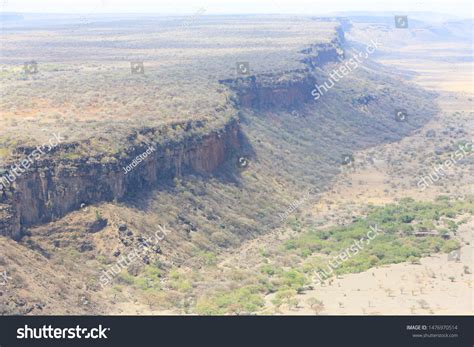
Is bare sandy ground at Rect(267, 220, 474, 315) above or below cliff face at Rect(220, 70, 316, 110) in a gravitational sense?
below

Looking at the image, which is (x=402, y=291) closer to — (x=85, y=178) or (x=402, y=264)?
(x=402, y=264)

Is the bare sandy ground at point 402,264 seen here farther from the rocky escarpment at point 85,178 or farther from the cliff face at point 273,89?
the rocky escarpment at point 85,178

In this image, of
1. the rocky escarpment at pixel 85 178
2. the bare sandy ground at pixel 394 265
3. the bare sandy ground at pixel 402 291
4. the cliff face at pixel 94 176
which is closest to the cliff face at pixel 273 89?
the bare sandy ground at pixel 394 265

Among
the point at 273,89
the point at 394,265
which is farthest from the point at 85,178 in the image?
the point at 273,89

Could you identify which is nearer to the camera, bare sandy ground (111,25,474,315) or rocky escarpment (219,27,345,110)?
bare sandy ground (111,25,474,315)

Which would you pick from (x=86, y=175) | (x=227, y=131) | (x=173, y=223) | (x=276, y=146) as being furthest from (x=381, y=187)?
(x=86, y=175)

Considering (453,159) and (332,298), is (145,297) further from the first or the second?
(453,159)

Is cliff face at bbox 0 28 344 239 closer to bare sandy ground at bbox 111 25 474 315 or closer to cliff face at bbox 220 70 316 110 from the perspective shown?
bare sandy ground at bbox 111 25 474 315

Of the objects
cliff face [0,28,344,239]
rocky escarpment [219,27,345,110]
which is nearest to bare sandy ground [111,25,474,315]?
cliff face [0,28,344,239]
